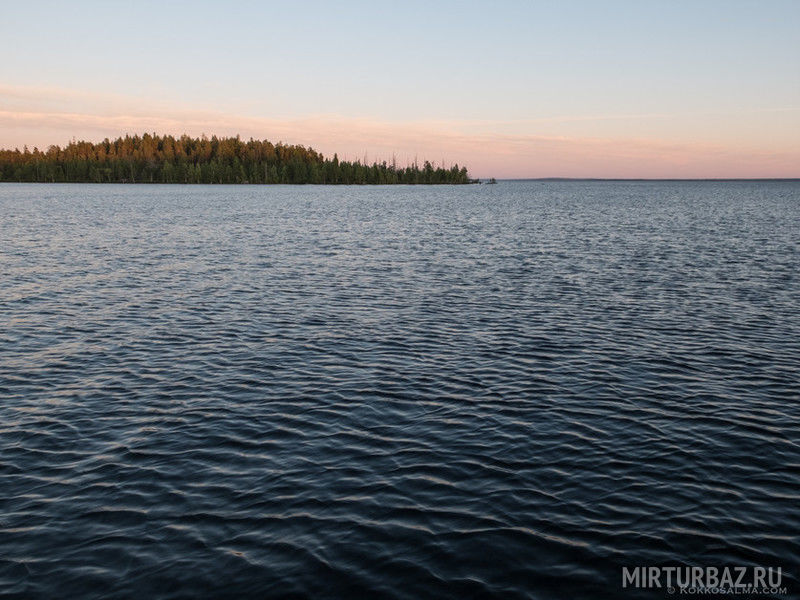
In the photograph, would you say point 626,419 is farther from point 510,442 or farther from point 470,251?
point 470,251

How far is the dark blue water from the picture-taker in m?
12.6

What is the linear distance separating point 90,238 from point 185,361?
2176 inches

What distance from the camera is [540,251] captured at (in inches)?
2598

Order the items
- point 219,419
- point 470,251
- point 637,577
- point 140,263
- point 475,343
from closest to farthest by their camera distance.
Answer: point 637,577
point 219,419
point 475,343
point 140,263
point 470,251

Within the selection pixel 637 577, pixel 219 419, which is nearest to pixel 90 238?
pixel 219 419

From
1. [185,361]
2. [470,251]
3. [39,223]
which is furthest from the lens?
[39,223]

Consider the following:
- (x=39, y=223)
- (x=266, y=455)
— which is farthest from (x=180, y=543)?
(x=39, y=223)

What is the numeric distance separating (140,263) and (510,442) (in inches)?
1731

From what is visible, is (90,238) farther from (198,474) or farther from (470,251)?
(198,474)

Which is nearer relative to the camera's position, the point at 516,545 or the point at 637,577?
the point at 637,577

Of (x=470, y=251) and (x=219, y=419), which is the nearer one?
(x=219, y=419)

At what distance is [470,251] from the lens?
2594 inches

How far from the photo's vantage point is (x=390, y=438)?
725 inches

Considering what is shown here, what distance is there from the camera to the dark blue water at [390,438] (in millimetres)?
12562
